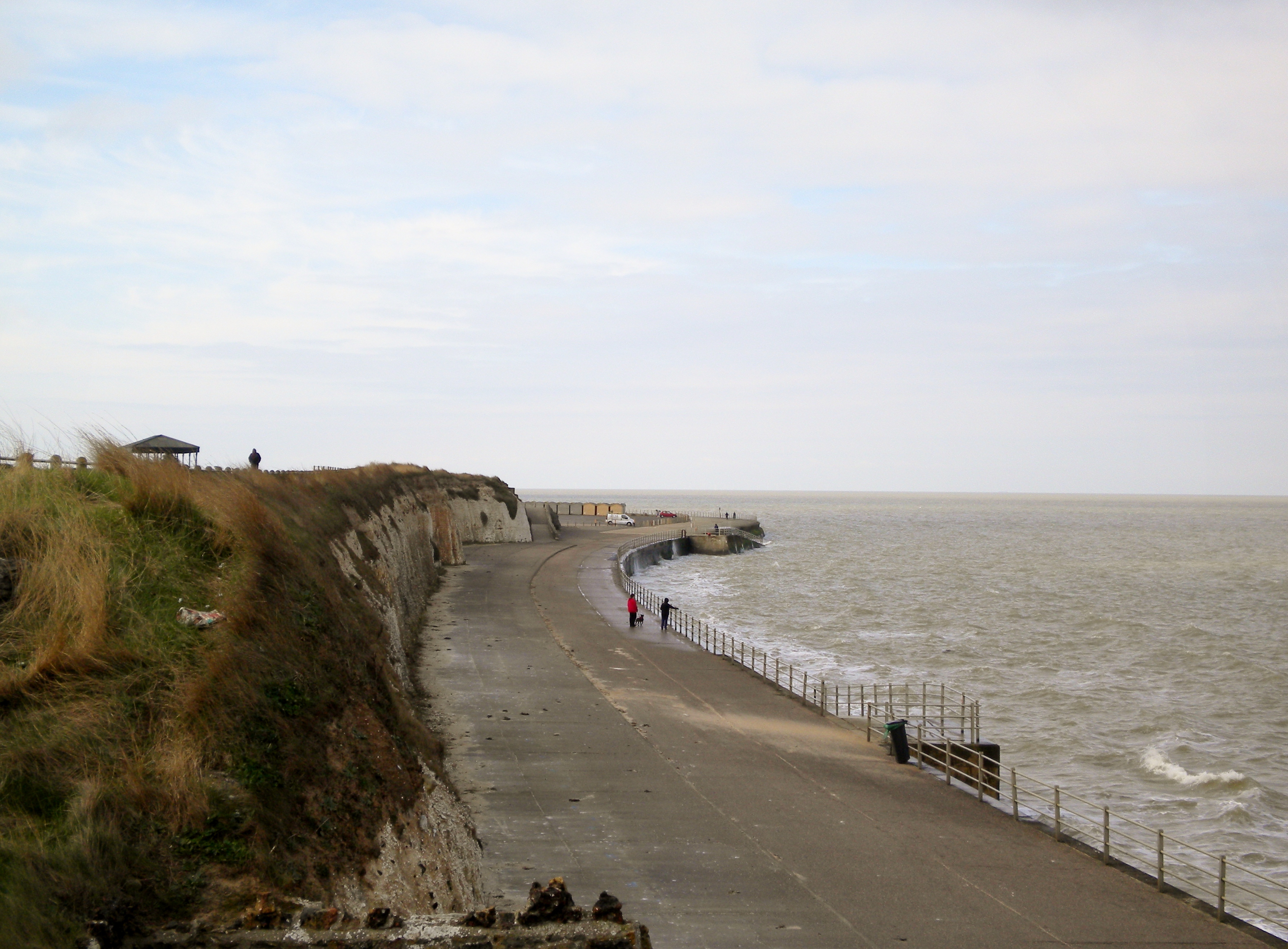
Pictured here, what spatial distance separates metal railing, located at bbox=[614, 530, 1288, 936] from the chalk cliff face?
27.4ft

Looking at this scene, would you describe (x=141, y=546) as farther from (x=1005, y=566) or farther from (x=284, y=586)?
(x=1005, y=566)

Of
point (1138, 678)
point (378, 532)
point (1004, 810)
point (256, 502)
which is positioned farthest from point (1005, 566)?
point (256, 502)

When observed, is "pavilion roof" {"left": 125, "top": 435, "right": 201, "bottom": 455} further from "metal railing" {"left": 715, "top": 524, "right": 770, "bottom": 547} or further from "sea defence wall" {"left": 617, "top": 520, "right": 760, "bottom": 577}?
"metal railing" {"left": 715, "top": 524, "right": 770, "bottom": 547}

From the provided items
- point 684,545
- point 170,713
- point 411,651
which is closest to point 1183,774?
point 411,651

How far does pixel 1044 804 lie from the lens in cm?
1888

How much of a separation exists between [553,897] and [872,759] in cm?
1463

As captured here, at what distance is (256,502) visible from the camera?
14758mm

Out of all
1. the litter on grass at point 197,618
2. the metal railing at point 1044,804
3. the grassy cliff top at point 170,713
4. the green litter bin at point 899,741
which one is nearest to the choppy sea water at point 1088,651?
the metal railing at point 1044,804

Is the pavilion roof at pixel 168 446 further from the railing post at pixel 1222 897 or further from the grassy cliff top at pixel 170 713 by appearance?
the railing post at pixel 1222 897

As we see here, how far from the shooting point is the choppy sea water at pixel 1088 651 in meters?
22.0

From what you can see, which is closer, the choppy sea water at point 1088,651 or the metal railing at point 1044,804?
the metal railing at point 1044,804

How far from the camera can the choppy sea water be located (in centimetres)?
2202

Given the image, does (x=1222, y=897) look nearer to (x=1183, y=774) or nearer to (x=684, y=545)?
(x=1183, y=774)

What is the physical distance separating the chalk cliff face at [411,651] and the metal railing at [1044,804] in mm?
8352
